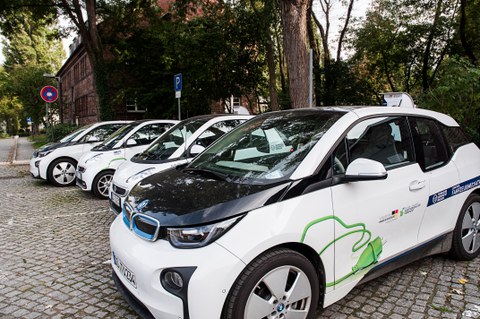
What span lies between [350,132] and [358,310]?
1489mm

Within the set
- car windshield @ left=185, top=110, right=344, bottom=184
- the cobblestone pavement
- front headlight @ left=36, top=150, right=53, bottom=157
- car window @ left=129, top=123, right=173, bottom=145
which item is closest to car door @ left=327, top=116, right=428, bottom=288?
car windshield @ left=185, top=110, right=344, bottom=184

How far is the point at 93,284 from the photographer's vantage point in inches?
145

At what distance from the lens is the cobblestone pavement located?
10.2 feet

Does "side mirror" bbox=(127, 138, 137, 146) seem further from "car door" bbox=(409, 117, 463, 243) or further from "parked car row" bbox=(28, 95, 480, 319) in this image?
"car door" bbox=(409, 117, 463, 243)

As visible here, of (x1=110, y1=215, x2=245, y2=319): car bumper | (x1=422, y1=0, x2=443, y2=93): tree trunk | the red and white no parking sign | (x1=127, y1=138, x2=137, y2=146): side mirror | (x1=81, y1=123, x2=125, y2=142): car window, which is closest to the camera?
(x1=110, y1=215, x2=245, y2=319): car bumper

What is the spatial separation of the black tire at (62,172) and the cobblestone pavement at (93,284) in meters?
3.57

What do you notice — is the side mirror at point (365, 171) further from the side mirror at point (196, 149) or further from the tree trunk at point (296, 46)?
the tree trunk at point (296, 46)

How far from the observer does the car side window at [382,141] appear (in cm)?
305

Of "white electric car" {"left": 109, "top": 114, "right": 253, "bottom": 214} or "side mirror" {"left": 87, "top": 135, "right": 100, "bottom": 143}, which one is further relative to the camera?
"side mirror" {"left": 87, "top": 135, "right": 100, "bottom": 143}

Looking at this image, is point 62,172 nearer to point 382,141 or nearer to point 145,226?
point 145,226

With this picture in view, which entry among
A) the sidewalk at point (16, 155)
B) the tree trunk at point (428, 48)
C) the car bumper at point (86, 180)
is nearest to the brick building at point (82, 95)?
the sidewalk at point (16, 155)

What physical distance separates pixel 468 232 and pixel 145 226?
338cm

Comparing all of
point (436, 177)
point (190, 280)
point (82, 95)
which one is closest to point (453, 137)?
point (436, 177)

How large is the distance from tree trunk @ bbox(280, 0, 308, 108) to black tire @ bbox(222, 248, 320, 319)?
19.7 feet
